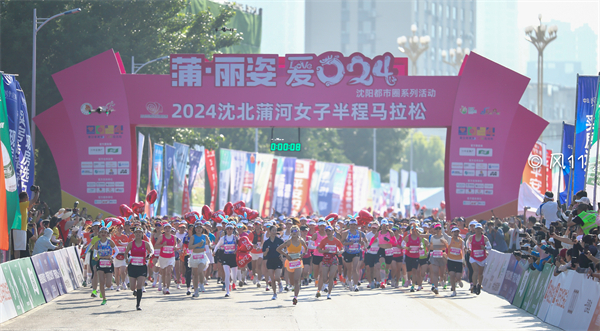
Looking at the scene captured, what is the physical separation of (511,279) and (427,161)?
352 feet

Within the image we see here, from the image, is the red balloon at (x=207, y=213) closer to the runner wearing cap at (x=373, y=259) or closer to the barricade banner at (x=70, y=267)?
the barricade banner at (x=70, y=267)

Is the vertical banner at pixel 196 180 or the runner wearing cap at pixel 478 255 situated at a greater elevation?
the vertical banner at pixel 196 180

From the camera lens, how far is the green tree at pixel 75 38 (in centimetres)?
3203

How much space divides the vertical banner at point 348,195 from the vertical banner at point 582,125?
26615 millimetres

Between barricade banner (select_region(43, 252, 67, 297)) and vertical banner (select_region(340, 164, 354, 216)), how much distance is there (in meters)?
28.0

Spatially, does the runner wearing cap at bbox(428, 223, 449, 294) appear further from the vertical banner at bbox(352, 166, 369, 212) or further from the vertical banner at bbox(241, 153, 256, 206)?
the vertical banner at bbox(352, 166, 369, 212)

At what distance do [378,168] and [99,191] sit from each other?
6315 cm

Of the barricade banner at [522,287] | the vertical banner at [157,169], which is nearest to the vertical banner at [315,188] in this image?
the vertical banner at [157,169]

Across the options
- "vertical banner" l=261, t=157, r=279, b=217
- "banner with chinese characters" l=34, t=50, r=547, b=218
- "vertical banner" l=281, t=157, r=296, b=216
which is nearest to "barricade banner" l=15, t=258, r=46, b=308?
"banner with chinese characters" l=34, t=50, r=547, b=218

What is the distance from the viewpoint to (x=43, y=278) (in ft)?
56.2

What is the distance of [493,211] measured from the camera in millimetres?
26609

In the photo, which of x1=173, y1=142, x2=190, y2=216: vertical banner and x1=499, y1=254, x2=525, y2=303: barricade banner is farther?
x1=173, y1=142, x2=190, y2=216: vertical banner

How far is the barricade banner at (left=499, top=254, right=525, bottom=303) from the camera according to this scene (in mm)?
17500

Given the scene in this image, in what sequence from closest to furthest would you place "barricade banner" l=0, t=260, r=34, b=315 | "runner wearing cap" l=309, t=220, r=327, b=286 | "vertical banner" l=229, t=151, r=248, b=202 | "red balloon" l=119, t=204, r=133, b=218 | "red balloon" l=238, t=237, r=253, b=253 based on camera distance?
"barricade banner" l=0, t=260, r=34, b=315, "runner wearing cap" l=309, t=220, r=327, b=286, "red balloon" l=238, t=237, r=253, b=253, "red balloon" l=119, t=204, r=133, b=218, "vertical banner" l=229, t=151, r=248, b=202
